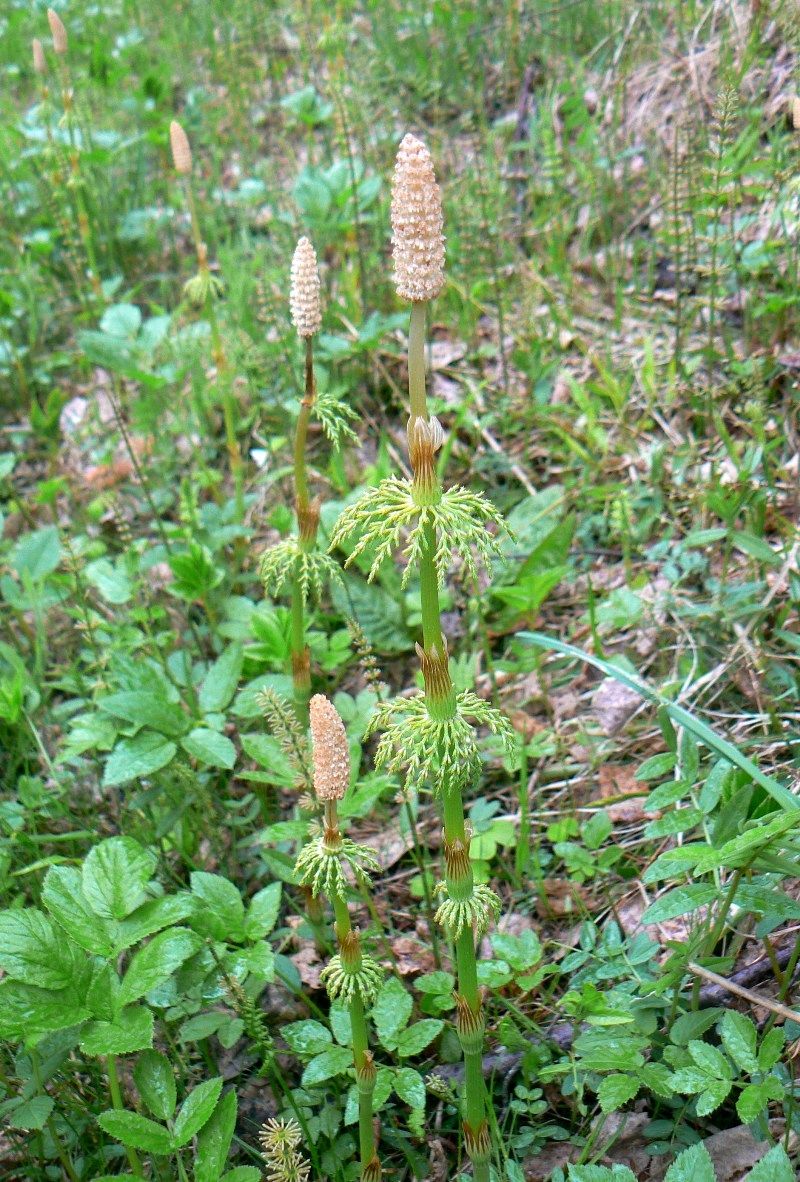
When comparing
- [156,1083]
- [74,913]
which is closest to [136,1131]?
[156,1083]

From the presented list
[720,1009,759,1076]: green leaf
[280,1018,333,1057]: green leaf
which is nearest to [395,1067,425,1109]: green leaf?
[280,1018,333,1057]: green leaf

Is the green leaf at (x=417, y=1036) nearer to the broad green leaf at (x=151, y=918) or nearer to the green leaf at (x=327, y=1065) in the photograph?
the green leaf at (x=327, y=1065)

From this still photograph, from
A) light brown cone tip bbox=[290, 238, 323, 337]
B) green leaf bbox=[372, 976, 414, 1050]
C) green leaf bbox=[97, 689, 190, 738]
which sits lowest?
green leaf bbox=[372, 976, 414, 1050]

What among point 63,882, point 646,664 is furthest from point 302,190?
point 63,882

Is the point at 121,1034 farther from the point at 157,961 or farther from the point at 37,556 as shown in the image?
the point at 37,556

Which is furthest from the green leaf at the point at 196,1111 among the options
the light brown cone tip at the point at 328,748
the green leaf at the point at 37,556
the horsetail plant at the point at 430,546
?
the green leaf at the point at 37,556

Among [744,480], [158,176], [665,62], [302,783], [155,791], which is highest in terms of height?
[665,62]

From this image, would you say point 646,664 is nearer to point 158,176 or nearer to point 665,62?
point 665,62

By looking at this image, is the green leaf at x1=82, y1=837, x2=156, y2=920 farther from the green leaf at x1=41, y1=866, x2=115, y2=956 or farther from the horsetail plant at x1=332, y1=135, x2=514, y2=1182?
the horsetail plant at x1=332, y1=135, x2=514, y2=1182
